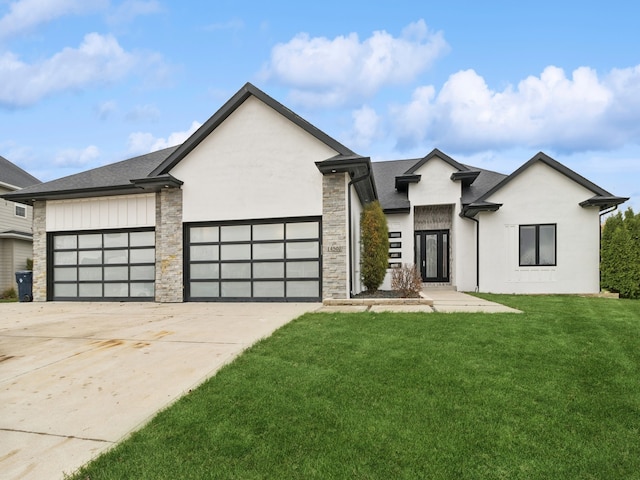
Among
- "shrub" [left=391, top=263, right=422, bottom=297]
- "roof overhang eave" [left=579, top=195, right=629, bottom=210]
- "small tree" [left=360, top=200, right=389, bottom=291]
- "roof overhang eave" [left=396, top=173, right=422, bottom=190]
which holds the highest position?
"roof overhang eave" [left=396, top=173, right=422, bottom=190]

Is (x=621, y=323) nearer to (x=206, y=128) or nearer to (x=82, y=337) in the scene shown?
(x=82, y=337)

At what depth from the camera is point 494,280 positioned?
13773 mm

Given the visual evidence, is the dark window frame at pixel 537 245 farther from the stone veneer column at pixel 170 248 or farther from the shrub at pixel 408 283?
the stone veneer column at pixel 170 248

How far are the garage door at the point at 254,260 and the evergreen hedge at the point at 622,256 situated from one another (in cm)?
1060

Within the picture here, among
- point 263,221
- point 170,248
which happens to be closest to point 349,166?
point 263,221

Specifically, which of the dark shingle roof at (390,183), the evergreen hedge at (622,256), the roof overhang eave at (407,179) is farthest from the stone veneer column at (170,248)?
the evergreen hedge at (622,256)

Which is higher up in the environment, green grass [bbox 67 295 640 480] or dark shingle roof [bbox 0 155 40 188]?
dark shingle roof [bbox 0 155 40 188]

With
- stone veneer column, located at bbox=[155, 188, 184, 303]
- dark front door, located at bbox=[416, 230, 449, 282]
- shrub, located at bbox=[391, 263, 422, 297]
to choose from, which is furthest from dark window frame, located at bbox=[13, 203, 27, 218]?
dark front door, located at bbox=[416, 230, 449, 282]

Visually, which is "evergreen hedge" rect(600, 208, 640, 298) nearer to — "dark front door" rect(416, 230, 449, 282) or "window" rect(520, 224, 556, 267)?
"window" rect(520, 224, 556, 267)

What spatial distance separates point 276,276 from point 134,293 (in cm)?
513

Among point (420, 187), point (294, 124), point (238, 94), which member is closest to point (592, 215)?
point (420, 187)

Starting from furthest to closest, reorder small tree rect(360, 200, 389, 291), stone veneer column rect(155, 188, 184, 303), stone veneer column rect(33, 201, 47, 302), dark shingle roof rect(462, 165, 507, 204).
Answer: dark shingle roof rect(462, 165, 507, 204) < stone veneer column rect(33, 201, 47, 302) < small tree rect(360, 200, 389, 291) < stone veneer column rect(155, 188, 184, 303)

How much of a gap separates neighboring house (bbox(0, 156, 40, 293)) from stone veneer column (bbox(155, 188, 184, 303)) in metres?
12.3

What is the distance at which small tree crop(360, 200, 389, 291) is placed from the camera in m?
11.6
